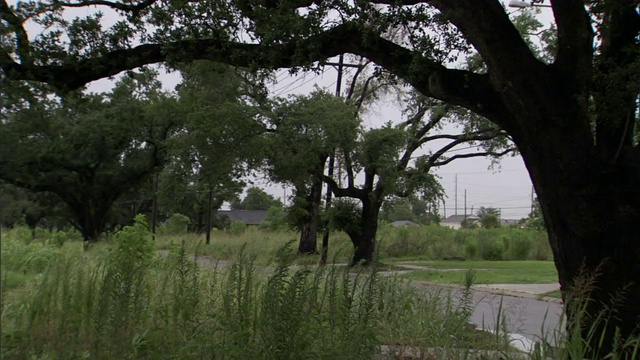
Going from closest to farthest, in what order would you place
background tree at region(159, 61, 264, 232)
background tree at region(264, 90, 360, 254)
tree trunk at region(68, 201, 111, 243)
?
tree trunk at region(68, 201, 111, 243)
background tree at region(159, 61, 264, 232)
background tree at region(264, 90, 360, 254)

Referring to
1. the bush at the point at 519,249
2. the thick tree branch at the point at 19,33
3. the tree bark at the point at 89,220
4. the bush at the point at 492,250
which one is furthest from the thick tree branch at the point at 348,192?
the thick tree branch at the point at 19,33

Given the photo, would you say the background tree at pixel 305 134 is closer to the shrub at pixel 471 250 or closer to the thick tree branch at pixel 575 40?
the shrub at pixel 471 250

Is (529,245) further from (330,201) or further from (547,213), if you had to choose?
(547,213)

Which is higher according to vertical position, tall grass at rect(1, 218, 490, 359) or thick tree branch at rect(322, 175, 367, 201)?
thick tree branch at rect(322, 175, 367, 201)

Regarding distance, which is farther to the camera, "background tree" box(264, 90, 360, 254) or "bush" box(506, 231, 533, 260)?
"bush" box(506, 231, 533, 260)

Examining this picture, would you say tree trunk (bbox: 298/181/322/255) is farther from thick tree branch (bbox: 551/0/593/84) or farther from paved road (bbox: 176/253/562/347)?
thick tree branch (bbox: 551/0/593/84)

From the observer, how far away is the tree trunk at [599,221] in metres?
4.78

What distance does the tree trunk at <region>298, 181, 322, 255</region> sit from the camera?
25197 mm

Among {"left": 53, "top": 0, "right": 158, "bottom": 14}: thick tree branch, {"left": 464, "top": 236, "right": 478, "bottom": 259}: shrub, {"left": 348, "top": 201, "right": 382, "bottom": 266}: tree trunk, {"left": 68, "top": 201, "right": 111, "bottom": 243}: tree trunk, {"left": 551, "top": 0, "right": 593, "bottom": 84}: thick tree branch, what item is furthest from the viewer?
{"left": 464, "top": 236, "right": 478, "bottom": 259}: shrub

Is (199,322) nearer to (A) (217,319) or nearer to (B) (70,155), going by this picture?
(A) (217,319)

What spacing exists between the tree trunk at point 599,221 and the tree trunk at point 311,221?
1984cm

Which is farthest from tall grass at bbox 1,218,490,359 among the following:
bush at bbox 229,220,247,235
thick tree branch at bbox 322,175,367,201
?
bush at bbox 229,220,247,235

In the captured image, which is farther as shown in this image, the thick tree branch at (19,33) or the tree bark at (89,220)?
the tree bark at (89,220)

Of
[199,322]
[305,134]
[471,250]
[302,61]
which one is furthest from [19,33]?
[471,250]
